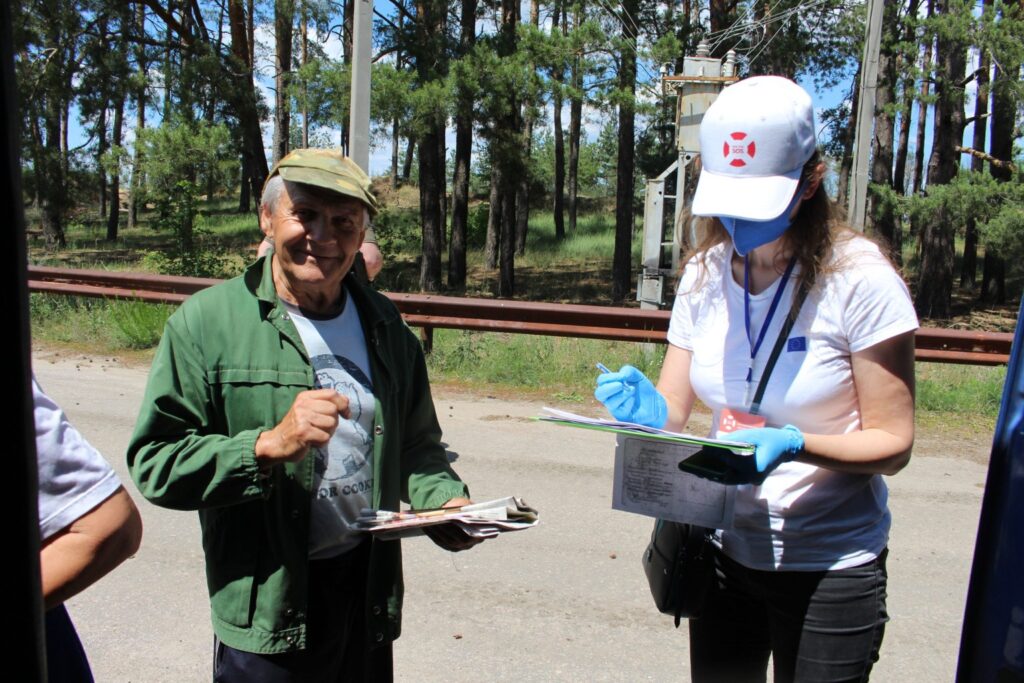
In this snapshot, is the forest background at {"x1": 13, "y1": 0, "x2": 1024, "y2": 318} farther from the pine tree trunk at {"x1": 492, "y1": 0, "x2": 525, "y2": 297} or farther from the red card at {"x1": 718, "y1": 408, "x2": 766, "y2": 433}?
the red card at {"x1": 718, "y1": 408, "x2": 766, "y2": 433}

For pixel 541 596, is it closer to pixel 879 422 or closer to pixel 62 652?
pixel 879 422

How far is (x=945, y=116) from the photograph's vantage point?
934 inches

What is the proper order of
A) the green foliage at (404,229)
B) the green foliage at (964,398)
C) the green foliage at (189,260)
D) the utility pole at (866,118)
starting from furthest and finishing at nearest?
1. the green foliage at (404,229)
2. the green foliage at (189,260)
3. the utility pole at (866,118)
4. the green foliage at (964,398)

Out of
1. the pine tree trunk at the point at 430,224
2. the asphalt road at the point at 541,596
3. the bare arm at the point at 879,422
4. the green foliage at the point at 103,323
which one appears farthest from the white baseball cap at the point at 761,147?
the pine tree trunk at the point at 430,224

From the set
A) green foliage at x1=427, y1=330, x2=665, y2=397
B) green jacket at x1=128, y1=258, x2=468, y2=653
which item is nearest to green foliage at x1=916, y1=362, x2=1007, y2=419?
green foliage at x1=427, y1=330, x2=665, y2=397

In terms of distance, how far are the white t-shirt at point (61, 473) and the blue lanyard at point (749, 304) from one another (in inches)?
55.5

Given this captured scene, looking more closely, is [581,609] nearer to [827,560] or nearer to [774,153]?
[827,560]

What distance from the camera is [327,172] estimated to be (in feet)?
7.07

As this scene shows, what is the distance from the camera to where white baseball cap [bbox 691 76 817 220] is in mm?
1922

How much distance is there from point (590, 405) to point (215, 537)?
20.2ft

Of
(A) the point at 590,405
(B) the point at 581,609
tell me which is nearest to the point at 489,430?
(A) the point at 590,405

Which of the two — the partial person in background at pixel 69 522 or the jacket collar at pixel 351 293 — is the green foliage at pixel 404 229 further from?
the partial person in background at pixel 69 522

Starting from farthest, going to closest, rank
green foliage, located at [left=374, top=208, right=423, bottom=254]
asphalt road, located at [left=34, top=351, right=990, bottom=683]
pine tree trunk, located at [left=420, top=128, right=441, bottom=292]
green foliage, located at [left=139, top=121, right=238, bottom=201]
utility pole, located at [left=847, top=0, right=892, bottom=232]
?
green foliage, located at [left=374, top=208, right=423, bottom=254], pine tree trunk, located at [left=420, top=128, right=441, bottom=292], green foliage, located at [left=139, top=121, right=238, bottom=201], utility pole, located at [left=847, top=0, right=892, bottom=232], asphalt road, located at [left=34, top=351, right=990, bottom=683]

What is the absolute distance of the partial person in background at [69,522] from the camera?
56.2 inches
